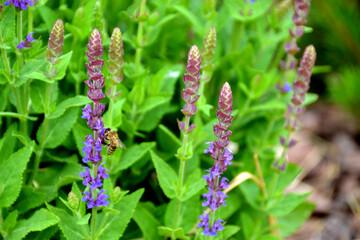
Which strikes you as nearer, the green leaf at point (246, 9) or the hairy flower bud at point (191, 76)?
the hairy flower bud at point (191, 76)

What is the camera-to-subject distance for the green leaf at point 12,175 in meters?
1.73

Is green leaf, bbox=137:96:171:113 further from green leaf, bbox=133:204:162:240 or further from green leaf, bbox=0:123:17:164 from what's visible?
green leaf, bbox=0:123:17:164

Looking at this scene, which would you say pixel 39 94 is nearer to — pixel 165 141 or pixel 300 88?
pixel 165 141

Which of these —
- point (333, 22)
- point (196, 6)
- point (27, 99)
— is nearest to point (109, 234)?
point (27, 99)

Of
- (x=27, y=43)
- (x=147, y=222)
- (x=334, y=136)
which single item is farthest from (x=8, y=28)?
(x=334, y=136)

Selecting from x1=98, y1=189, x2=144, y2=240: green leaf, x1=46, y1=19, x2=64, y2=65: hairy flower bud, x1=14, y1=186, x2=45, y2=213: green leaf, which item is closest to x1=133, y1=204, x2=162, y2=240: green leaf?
x1=98, y1=189, x2=144, y2=240: green leaf

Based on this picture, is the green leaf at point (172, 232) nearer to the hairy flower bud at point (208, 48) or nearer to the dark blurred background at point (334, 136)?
the hairy flower bud at point (208, 48)

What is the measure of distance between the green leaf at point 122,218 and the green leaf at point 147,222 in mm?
167

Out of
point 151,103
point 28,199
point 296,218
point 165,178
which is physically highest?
point 151,103

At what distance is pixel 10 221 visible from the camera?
1.80m

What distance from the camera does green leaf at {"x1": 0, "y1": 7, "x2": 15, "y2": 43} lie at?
1.75m

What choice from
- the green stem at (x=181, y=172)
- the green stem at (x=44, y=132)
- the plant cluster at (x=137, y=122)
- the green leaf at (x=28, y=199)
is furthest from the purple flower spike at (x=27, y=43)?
the green stem at (x=181, y=172)

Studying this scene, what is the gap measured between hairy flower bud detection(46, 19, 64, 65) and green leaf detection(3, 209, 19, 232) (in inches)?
22.3

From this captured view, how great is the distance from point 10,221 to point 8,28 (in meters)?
0.68
